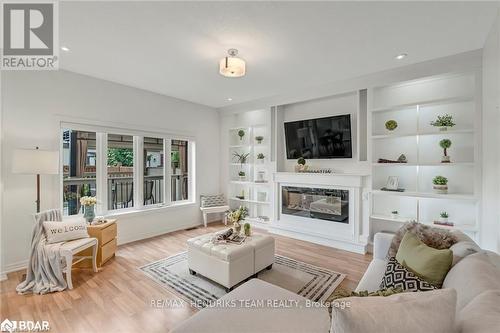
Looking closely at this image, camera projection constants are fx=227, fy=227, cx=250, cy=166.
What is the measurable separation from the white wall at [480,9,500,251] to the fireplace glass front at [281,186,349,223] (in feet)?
5.43

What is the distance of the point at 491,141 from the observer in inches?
91.4

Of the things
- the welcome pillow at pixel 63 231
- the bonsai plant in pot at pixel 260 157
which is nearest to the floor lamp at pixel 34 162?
the welcome pillow at pixel 63 231

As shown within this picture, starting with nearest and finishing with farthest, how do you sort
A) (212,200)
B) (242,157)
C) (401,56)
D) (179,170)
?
(401,56), (179,170), (212,200), (242,157)

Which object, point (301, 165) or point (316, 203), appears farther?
point (301, 165)

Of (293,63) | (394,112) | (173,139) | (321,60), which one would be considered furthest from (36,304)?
(394,112)

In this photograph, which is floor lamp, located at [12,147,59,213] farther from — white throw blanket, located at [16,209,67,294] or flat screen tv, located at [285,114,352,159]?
flat screen tv, located at [285,114,352,159]

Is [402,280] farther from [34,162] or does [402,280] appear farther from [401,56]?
[34,162]

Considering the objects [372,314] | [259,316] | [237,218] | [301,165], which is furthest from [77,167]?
[372,314]

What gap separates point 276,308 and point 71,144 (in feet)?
12.6

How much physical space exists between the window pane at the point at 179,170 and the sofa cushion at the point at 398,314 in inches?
180

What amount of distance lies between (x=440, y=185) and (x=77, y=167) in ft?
17.5

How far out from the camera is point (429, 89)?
326 cm

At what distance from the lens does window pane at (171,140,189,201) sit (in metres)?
4.93

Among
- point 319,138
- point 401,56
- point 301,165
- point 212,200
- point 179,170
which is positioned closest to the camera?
point 401,56
